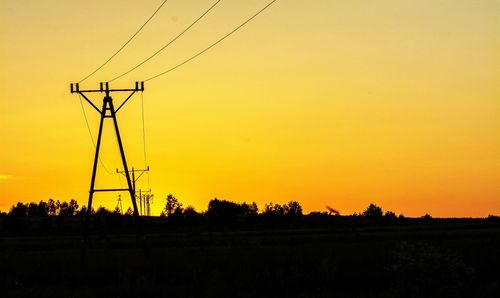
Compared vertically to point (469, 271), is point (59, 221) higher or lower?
higher

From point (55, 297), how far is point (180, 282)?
20.6 ft

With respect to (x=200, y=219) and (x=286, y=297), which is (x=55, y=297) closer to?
(x=286, y=297)

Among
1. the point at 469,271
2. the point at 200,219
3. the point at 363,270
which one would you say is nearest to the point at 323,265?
the point at 363,270

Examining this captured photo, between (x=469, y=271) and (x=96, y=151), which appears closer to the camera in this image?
(x=469, y=271)

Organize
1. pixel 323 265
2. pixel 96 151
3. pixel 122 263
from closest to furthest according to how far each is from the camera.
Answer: pixel 323 265
pixel 122 263
pixel 96 151

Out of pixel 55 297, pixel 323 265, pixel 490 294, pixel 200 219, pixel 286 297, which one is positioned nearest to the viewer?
pixel 490 294

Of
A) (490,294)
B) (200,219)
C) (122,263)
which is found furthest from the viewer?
(200,219)

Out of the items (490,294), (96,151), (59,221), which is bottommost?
(490,294)

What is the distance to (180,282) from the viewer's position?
28.5m

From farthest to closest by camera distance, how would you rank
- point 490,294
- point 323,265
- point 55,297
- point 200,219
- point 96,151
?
point 200,219, point 96,151, point 323,265, point 55,297, point 490,294

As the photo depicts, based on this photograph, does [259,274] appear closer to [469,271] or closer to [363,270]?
[363,270]

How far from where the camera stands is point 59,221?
19138cm

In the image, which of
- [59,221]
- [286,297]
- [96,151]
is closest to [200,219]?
[59,221]

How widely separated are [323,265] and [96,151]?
44.9 ft
